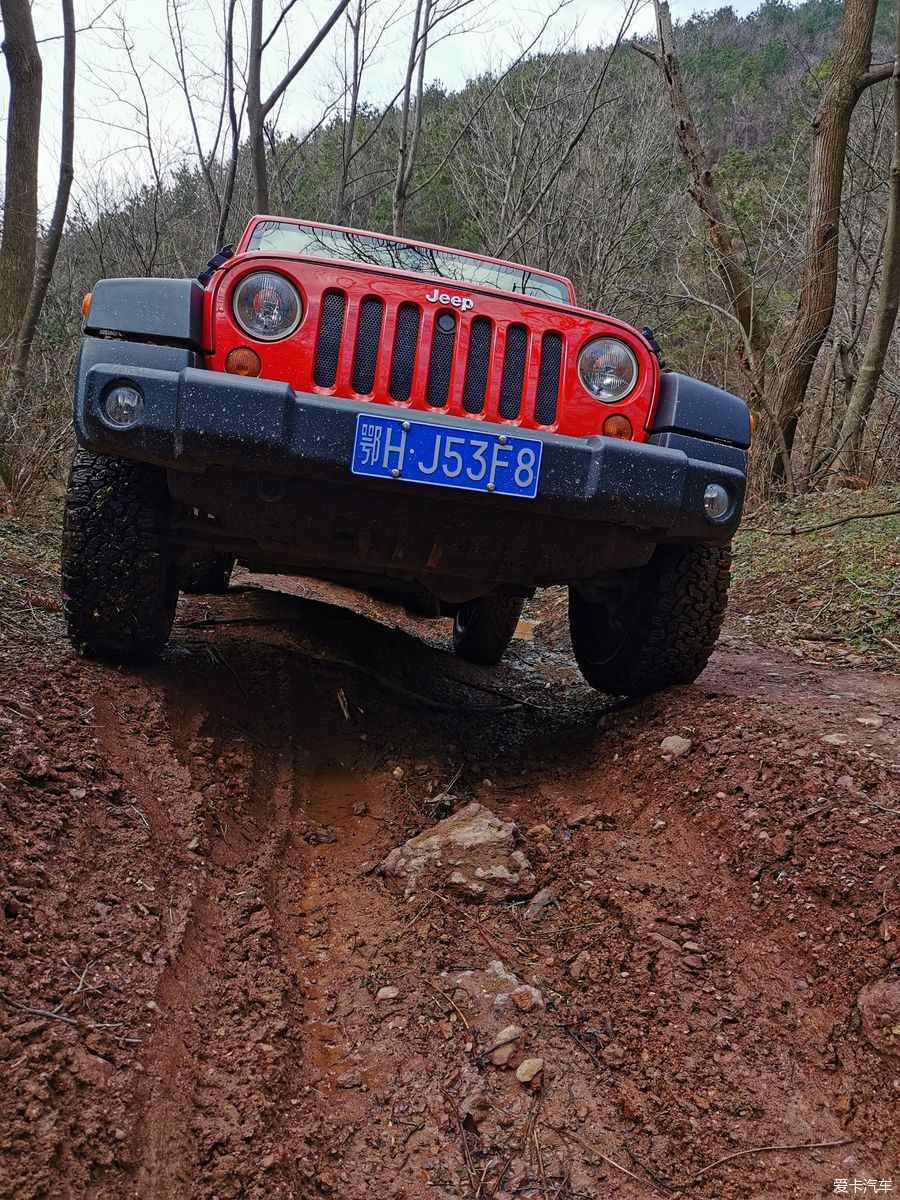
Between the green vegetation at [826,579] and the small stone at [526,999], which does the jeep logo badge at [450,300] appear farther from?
the green vegetation at [826,579]

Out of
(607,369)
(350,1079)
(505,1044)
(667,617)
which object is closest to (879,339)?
(667,617)

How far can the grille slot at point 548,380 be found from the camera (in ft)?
8.66

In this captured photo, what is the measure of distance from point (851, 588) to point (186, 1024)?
4.66 meters

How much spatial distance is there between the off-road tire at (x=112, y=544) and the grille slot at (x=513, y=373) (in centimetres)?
114

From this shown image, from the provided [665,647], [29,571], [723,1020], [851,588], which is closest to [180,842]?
[723,1020]

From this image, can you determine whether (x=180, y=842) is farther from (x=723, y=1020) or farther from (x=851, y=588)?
(x=851, y=588)

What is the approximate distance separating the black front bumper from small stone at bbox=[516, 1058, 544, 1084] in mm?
1427

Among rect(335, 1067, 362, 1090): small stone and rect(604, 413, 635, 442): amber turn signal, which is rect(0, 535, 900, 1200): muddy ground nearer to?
rect(335, 1067, 362, 1090): small stone

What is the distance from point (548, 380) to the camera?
104 inches

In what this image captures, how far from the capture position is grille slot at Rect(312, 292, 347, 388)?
2.50 m

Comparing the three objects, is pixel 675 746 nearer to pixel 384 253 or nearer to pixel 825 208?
pixel 384 253

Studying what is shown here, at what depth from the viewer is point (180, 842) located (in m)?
2.18

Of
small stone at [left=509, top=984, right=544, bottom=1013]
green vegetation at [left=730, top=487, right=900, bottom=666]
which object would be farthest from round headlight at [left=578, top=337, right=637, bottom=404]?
green vegetation at [left=730, top=487, right=900, bottom=666]

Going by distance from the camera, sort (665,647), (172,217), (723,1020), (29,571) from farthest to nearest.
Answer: (172,217)
(29,571)
(665,647)
(723,1020)
